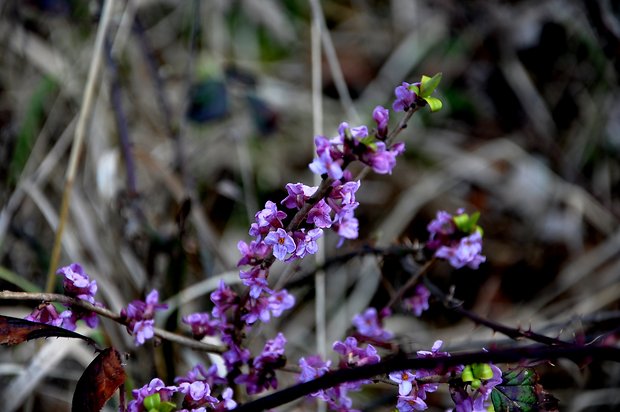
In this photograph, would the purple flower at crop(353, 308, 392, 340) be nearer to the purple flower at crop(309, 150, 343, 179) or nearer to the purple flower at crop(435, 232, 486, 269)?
the purple flower at crop(435, 232, 486, 269)

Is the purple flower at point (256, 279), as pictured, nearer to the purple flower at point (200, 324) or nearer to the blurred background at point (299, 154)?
the purple flower at point (200, 324)

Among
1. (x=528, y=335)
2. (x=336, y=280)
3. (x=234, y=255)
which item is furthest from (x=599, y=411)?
(x=234, y=255)

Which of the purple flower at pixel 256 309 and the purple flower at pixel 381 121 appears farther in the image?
the purple flower at pixel 256 309

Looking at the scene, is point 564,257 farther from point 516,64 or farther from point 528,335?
point 528,335

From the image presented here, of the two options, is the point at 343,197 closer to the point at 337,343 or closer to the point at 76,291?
the point at 337,343

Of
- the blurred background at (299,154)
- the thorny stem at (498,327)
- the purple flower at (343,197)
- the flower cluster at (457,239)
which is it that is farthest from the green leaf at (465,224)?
the blurred background at (299,154)

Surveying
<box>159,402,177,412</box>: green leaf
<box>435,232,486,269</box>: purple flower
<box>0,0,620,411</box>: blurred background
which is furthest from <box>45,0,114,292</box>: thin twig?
<box>435,232,486,269</box>: purple flower

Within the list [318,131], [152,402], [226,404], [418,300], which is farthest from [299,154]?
[152,402]
